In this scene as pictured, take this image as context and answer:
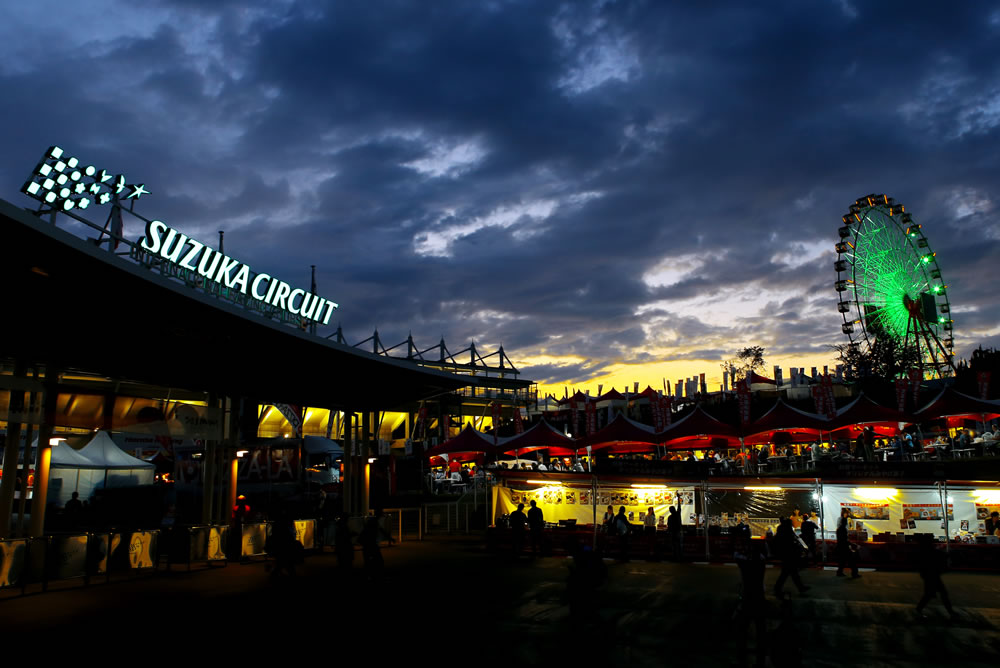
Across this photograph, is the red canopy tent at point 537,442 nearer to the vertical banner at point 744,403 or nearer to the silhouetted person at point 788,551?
the vertical banner at point 744,403

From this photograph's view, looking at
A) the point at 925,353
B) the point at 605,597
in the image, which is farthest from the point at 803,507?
the point at 925,353

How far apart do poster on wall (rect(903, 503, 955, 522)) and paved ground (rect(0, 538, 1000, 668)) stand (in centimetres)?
243

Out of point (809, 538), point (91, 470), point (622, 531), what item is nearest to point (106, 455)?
point (91, 470)

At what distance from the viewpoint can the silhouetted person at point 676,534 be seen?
2073 cm

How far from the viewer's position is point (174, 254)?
835 inches

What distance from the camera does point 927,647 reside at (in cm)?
974

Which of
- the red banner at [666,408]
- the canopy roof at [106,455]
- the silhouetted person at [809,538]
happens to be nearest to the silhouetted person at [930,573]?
the silhouetted person at [809,538]

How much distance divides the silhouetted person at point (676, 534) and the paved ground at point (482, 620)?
3.75 metres

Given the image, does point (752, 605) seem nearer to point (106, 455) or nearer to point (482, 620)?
point (482, 620)

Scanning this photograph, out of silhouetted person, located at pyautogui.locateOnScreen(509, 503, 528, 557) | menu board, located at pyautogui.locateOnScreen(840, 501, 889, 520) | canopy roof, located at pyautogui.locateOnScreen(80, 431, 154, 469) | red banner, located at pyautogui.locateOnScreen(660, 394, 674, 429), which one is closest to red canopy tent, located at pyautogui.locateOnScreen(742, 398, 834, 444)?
red banner, located at pyautogui.locateOnScreen(660, 394, 674, 429)

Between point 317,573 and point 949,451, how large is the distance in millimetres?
31319

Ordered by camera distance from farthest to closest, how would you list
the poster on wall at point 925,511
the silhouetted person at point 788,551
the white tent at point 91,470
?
the white tent at point 91,470
the poster on wall at point 925,511
the silhouetted person at point 788,551

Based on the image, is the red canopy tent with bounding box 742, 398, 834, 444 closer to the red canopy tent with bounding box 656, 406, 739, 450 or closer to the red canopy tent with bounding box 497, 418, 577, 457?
the red canopy tent with bounding box 656, 406, 739, 450

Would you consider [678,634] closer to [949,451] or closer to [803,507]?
[803,507]
